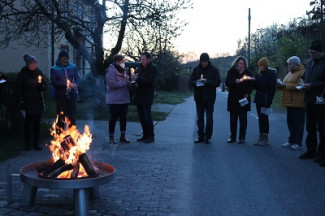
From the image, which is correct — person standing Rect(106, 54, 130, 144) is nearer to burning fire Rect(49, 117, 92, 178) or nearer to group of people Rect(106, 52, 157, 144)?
group of people Rect(106, 52, 157, 144)

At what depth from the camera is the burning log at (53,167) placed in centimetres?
442

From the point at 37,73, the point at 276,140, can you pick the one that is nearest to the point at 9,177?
the point at 37,73

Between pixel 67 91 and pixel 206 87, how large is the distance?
9.79 feet

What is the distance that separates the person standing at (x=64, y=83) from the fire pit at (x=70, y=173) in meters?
3.60

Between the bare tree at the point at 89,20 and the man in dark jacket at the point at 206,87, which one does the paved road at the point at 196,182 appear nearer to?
the man in dark jacket at the point at 206,87

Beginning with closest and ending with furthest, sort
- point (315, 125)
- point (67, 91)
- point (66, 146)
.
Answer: point (66, 146) < point (315, 125) < point (67, 91)

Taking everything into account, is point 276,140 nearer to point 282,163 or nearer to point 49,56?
point 282,163

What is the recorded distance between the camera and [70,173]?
14.8 feet

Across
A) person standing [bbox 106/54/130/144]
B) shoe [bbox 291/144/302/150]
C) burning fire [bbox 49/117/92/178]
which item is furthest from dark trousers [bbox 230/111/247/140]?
burning fire [bbox 49/117/92/178]

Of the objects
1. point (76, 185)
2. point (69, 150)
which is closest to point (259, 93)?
point (69, 150)

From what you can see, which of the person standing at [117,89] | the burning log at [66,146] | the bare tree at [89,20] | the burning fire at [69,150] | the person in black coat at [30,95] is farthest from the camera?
the bare tree at [89,20]

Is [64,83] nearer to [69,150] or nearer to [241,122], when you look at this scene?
[241,122]

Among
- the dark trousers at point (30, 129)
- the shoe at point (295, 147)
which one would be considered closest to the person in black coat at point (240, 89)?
the shoe at point (295, 147)

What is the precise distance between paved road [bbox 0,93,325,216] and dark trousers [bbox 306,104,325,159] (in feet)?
1.11
